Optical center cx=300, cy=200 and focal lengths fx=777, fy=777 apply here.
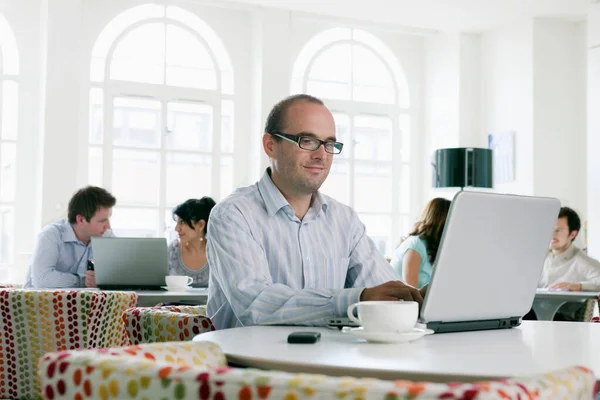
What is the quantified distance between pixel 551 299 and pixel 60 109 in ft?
16.6

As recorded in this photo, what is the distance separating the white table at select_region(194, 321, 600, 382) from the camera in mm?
1124

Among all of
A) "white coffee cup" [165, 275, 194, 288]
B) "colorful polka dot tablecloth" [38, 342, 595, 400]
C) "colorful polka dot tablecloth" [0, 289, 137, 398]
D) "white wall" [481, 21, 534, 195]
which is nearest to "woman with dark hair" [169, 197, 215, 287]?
"white coffee cup" [165, 275, 194, 288]

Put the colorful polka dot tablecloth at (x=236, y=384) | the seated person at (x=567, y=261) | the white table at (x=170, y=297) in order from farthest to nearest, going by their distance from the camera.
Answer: the seated person at (x=567, y=261) < the white table at (x=170, y=297) < the colorful polka dot tablecloth at (x=236, y=384)

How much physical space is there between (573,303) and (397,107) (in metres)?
5.22

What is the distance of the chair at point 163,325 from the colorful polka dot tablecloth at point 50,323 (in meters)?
0.72

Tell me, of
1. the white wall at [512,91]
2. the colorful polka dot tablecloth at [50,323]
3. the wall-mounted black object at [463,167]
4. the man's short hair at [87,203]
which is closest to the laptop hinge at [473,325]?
the colorful polka dot tablecloth at [50,323]

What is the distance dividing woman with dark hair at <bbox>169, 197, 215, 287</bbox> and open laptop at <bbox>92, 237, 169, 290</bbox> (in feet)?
1.92

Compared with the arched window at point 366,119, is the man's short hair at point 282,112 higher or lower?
lower

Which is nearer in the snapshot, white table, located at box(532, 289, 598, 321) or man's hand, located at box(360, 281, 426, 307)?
man's hand, located at box(360, 281, 426, 307)

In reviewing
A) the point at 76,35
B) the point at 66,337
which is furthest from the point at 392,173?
the point at 66,337

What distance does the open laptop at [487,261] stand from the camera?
1.54m

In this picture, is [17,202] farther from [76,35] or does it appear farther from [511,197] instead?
[511,197]

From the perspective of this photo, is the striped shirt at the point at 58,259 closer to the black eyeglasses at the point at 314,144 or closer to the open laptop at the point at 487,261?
the black eyeglasses at the point at 314,144

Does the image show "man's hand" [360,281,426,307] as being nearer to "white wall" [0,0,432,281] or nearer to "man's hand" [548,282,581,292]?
"man's hand" [548,282,581,292]
